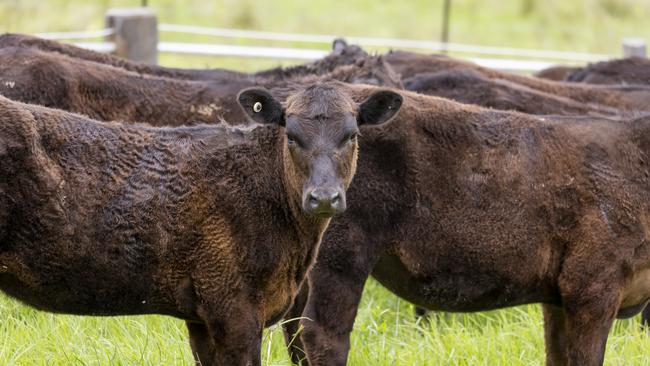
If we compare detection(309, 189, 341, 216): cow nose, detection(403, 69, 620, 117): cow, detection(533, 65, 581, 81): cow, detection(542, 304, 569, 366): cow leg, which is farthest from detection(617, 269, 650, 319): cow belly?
detection(533, 65, 581, 81): cow

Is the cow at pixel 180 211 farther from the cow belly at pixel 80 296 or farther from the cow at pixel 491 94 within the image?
the cow at pixel 491 94

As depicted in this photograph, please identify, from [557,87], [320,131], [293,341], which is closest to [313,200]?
[320,131]

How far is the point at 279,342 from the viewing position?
22.6 ft

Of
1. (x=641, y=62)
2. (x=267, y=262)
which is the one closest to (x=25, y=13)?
(x=641, y=62)

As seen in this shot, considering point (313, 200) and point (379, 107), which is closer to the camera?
point (313, 200)

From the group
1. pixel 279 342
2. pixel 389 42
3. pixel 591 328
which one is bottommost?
pixel 279 342

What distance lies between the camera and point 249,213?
536cm

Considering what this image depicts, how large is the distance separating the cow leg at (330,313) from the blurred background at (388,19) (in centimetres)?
1209

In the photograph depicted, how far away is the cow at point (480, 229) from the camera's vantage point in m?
6.12

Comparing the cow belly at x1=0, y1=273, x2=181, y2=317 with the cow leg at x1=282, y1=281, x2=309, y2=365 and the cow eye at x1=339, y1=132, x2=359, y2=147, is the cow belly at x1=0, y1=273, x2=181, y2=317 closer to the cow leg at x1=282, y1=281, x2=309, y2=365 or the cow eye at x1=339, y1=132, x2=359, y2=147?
the cow eye at x1=339, y1=132, x2=359, y2=147

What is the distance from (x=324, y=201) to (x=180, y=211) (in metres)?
0.76

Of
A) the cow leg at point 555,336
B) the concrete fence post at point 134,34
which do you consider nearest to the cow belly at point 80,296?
the cow leg at point 555,336

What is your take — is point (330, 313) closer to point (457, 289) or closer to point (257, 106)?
point (457, 289)

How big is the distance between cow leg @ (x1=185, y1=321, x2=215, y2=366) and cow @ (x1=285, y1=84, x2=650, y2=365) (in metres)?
0.76
